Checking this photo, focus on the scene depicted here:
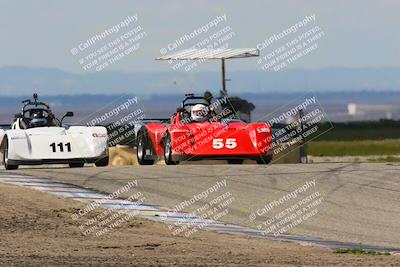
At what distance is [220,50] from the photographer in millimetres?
40281

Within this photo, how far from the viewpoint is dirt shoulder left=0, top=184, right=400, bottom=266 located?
14.6 metres

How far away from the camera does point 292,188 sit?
22828 mm

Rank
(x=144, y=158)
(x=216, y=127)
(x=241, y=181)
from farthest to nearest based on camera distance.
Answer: (x=144, y=158), (x=216, y=127), (x=241, y=181)

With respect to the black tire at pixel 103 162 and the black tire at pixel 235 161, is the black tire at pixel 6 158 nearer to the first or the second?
the black tire at pixel 103 162

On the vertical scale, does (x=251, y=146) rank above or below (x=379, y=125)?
above

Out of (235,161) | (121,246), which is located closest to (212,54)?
(235,161)

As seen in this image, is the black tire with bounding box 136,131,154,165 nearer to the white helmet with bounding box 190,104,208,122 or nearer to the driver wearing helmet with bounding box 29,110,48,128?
the white helmet with bounding box 190,104,208,122

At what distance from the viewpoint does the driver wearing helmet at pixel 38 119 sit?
27.6 metres

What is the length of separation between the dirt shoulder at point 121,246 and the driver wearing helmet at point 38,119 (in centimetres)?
710

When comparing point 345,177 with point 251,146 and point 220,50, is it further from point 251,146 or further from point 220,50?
point 220,50

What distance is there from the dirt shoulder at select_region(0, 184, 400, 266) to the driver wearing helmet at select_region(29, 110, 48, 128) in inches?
279

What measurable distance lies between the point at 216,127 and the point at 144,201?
5.73m

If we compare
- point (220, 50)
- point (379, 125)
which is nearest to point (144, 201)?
point (220, 50)

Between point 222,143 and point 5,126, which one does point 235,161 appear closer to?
point 222,143
